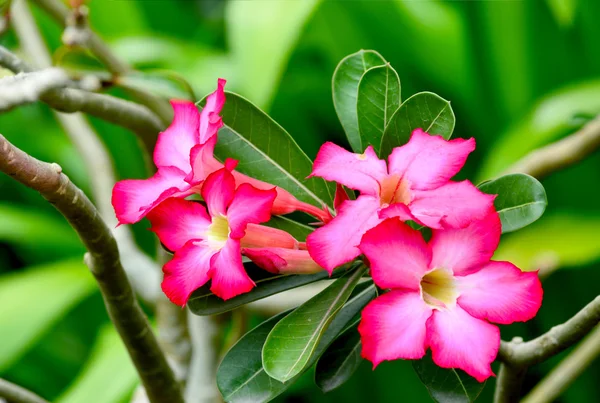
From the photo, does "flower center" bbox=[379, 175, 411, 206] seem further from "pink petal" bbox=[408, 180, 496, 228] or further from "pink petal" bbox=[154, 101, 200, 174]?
"pink petal" bbox=[154, 101, 200, 174]

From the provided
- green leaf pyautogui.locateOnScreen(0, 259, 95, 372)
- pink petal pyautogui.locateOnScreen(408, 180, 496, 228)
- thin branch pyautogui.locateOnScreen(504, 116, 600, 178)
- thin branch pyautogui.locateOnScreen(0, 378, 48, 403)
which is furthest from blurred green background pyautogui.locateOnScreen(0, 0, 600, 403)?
pink petal pyautogui.locateOnScreen(408, 180, 496, 228)

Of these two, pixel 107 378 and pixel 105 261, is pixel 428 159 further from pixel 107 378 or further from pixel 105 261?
pixel 107 378

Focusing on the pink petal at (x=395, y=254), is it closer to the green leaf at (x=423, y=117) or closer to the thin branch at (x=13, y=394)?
the green leaf at (x=423, y=117)

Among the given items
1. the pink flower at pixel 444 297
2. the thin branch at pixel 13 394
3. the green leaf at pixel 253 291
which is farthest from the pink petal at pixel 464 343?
the thin branch at pixel 13 394

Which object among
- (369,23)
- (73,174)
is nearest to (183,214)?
(369,23)

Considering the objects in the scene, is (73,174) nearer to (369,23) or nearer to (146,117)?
(369,23)

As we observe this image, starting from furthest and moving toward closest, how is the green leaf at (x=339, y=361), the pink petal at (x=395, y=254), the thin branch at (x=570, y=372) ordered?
1. the thin branch at (x=570, y=372)
2. the green leaf at (x=339, y=361)
3. the pink petal at (x=395, y=254)

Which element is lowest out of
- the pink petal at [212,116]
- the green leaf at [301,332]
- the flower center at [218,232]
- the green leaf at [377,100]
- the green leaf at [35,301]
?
the green leaf at [35,301]
